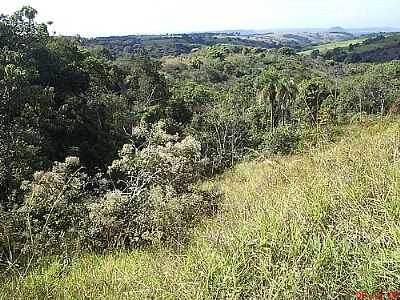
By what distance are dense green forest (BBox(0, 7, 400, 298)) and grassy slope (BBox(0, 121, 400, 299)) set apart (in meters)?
0.35

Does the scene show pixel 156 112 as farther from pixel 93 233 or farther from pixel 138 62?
pixel 93 233

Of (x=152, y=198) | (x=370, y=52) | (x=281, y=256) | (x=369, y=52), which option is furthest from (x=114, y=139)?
(x=370, y=52)

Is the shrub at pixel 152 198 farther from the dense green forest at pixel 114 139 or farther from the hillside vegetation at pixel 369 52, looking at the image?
the hillside vegetation at pixel 369 52

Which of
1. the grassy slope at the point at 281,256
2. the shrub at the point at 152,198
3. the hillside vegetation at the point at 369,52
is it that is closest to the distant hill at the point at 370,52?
the hillside vegetation at the point at 369,52

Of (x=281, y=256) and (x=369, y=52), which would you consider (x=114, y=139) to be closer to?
(x=281, y=256)

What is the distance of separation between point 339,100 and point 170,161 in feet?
111

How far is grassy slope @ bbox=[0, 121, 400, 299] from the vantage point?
80.4 inches

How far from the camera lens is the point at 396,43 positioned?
104312 millimetres

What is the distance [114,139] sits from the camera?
60.5 feet

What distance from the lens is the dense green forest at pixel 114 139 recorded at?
4.30 meters

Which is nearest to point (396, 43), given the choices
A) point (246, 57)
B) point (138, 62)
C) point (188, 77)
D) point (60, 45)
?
point (246, 57)

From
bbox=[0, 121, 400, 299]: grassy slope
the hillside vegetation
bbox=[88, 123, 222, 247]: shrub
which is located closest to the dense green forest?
bbox=[88, 123, 222, 247]: shrub

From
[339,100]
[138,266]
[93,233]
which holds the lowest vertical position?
[339,100]

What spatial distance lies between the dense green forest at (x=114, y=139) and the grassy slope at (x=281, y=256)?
35 cm
